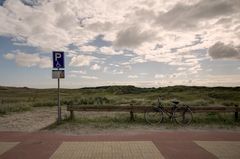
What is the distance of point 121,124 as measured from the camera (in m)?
11.6

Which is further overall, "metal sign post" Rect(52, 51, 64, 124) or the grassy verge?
"metal sign post" Rect(52, 51, 64, 124)

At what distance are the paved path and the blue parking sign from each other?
3421mm

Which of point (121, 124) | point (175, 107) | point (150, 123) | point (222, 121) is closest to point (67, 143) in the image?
point (121, 124)

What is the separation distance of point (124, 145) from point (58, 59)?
587 cm

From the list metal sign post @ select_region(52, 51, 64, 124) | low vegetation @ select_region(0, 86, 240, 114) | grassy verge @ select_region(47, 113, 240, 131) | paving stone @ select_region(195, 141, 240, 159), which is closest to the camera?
paving stone @ select_region(195, 141, 240, 159)

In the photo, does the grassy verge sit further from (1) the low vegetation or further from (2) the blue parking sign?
(2) the blue parking sign

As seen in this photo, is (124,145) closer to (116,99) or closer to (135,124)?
(135,124)

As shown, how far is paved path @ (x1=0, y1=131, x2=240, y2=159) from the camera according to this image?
268 inches

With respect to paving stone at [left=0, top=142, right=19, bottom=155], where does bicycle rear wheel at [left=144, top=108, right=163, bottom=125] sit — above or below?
above

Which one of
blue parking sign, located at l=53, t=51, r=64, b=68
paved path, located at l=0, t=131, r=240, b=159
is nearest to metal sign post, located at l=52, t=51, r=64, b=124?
blue parking sign, located at l=53, t=51, r=64, b=68

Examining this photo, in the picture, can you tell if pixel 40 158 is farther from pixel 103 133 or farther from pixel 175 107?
pixel 175 107

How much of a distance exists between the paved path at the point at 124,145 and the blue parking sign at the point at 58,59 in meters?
3.42

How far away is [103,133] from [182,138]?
9.70 feet

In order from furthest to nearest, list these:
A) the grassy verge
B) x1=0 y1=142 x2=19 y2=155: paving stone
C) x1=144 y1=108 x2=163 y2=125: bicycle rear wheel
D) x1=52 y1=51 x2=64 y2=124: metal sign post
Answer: x1=144 y1=108 x2=163 y2=125: bicycle rear wheel, x1=52 y1=51 x2=64 y2=124: metal sign post, the grassy verge, x1=0 y1=142 x2=19 y2=155: paving stone
